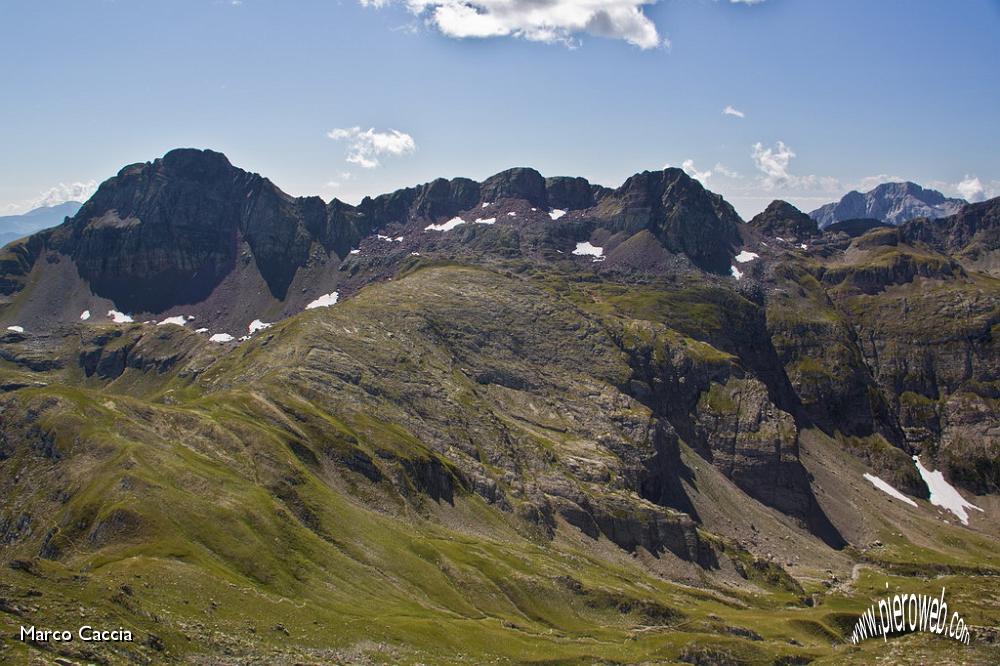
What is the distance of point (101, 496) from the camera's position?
375 feet

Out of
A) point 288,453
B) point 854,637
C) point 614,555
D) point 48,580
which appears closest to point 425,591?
point 288,453

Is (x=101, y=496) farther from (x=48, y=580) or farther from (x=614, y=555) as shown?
(x=614, y=555)

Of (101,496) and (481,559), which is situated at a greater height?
(101,496)

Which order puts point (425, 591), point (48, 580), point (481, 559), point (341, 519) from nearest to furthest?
point (48, 580)
point (425, 591)
point (341, 519)
point (481, 559)

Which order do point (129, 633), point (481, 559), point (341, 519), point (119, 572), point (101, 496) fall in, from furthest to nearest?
point (481, 559), point (341, 519), point (101, 496), point (119, 572), point (129, 633)

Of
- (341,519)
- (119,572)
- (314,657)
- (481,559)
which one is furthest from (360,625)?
(481,559)

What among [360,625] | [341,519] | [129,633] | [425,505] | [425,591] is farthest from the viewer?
[425,505]

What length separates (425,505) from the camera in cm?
17600

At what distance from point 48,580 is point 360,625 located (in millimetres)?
37313

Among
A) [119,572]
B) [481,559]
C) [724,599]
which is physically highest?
[119,572]

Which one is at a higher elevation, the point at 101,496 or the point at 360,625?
the point at 101,496

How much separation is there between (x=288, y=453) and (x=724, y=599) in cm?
10802

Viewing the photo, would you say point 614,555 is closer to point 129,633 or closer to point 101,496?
point 101,496

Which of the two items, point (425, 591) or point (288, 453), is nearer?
point (425, 591)
